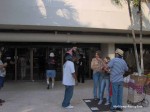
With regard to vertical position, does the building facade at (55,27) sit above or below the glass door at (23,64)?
above

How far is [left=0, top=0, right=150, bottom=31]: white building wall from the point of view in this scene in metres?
11.4

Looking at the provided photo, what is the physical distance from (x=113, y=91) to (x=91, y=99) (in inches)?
80.0

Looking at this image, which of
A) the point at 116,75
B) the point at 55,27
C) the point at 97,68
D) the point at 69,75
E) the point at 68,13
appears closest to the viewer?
the point at 116,75

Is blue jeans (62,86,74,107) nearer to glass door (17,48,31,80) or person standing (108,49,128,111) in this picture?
person standing (108,49,128,111)

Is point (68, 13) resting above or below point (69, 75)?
A: above

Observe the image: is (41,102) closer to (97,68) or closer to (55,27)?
(97,68)

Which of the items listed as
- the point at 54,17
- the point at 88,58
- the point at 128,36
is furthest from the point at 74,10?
the point at 88,58

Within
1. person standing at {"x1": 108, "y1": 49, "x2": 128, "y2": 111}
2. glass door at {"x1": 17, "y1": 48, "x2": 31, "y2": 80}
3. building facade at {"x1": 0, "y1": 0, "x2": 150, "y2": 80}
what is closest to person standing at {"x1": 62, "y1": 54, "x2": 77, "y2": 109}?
person standing at {"x1": 108, "y1": 49, "x2": 128, "y2": 111}

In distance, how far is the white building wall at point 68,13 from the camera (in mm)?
11430

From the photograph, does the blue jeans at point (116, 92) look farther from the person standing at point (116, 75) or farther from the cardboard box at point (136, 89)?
the cardboard box at point (136, 89)

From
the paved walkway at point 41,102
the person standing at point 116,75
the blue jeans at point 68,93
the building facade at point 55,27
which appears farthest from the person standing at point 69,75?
the building facade at point 55,27

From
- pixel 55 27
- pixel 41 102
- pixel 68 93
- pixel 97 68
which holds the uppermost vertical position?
pixel 55 27

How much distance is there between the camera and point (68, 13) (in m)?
12.1

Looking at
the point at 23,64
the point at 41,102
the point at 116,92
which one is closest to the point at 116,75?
the point at 116,92
